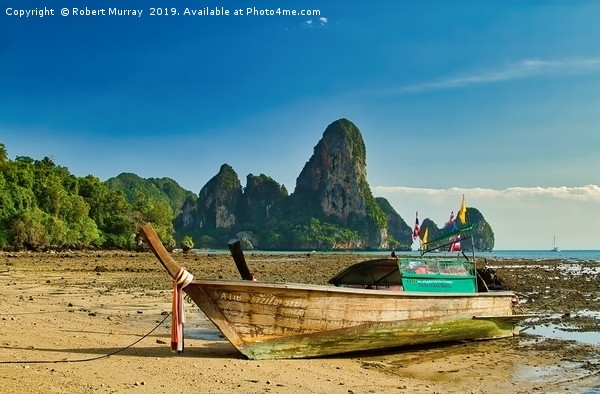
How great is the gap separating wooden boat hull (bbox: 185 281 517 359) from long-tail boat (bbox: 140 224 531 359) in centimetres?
1

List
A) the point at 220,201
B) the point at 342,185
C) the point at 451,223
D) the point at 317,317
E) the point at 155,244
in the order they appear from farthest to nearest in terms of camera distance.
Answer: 1. the point at 342,185
2. the point at 220,201
3. the point at 451,223
4. the point at 317,317
5. the point at 155,244

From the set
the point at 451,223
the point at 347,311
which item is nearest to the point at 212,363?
the point at 347,311

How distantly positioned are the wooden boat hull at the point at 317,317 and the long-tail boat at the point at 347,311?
13mm

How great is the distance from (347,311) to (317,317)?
1.70 feet

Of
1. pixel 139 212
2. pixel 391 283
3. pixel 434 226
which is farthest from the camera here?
pixel 434 226

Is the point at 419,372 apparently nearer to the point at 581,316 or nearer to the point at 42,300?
the point at 581,316

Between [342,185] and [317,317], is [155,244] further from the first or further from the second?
[342,185]

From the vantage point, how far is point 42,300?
42.8ft

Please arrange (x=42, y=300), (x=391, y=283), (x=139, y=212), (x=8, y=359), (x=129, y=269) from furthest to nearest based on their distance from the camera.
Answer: (x=139, y=212), (x=129, y=269), (x=42, y=300), (x=391, y=283), (x=8, y=359)

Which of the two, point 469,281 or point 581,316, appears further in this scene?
point 581,316

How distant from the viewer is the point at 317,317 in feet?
25.4

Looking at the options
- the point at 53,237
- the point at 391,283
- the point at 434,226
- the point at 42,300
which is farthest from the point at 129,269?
the point at 434,226

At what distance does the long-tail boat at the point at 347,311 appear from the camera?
7.22 meters

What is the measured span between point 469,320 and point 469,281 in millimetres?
835
